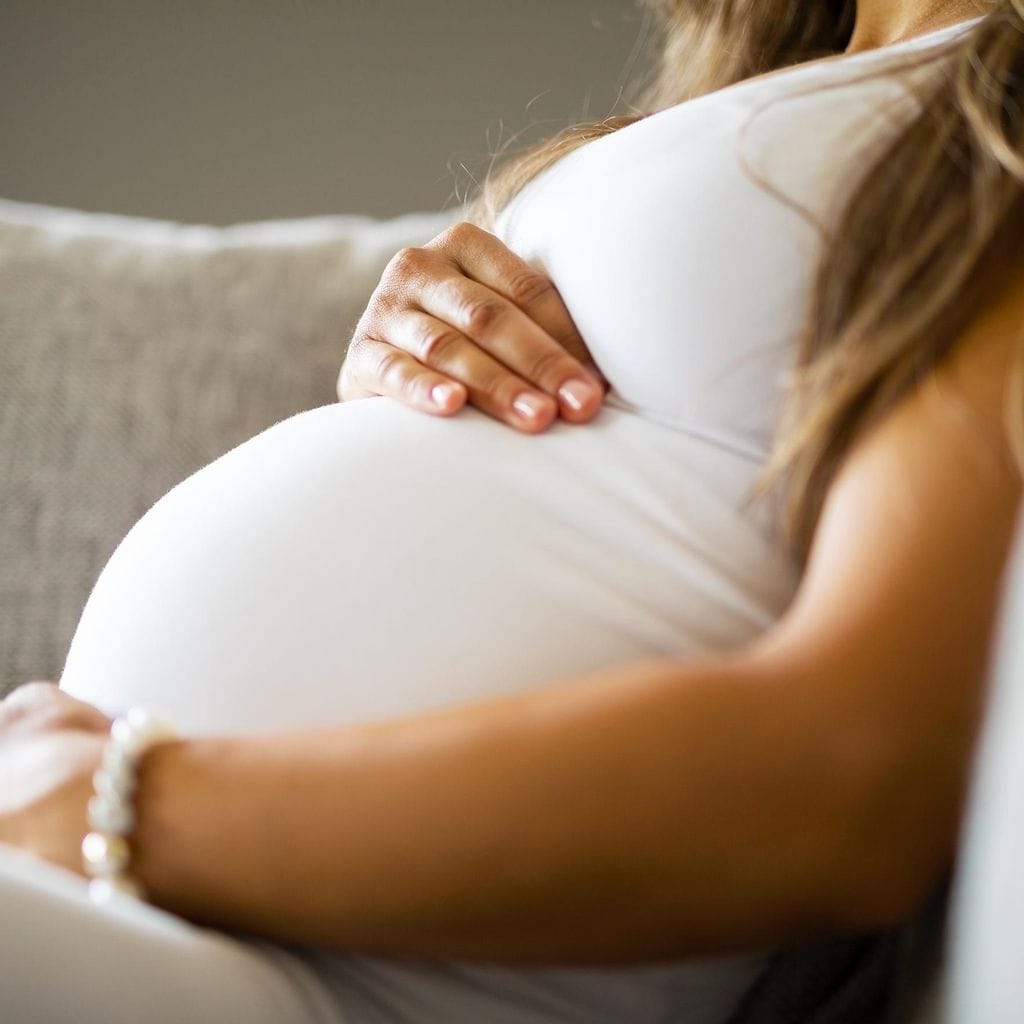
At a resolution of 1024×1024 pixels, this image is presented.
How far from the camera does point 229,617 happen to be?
22.8 inches

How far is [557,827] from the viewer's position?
0.41 meters

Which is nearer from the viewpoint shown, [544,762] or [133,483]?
[544,762]

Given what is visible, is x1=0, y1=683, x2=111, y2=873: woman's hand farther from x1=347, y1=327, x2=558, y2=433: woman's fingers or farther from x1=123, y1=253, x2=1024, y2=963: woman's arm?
x1=347, y1=327, x2=558, y2=433: woman's fingers

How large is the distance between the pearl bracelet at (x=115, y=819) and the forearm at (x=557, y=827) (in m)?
0.03

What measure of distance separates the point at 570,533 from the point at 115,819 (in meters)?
0.24

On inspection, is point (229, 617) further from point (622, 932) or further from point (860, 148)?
point (860, 148)

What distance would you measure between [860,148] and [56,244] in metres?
0.81

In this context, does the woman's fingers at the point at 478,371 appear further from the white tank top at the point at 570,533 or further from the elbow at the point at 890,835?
the elbow at the point at 890,835

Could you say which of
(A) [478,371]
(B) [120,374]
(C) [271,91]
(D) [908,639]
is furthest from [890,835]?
(C) [271,91]

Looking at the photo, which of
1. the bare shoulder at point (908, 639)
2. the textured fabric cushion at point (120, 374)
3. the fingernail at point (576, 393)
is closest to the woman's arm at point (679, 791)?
the bare shoulder at point (908, 639)

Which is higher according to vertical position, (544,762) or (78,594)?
(544,762)

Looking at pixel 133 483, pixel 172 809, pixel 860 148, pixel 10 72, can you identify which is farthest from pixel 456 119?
pixel 172 809

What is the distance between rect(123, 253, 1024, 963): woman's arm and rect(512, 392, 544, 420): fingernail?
0.65ft

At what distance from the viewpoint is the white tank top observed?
538 millimetres
